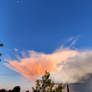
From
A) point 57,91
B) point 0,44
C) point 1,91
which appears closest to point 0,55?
point 0,44

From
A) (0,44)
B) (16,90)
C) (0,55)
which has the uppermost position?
(0,44)

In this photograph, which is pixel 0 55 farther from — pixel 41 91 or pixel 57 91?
pixel 57 91

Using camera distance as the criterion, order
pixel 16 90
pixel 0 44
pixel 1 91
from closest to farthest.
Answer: pixel 16 90, pixel 1 91, pixel 0 44

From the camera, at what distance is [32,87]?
31.7 meters

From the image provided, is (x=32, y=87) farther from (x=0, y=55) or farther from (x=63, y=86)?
(x=0, y=55)

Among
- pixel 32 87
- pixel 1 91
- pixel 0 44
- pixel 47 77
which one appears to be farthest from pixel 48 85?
pixel 0 44

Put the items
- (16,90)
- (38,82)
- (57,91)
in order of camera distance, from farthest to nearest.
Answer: (38,82)
(57,91)
(16,90)

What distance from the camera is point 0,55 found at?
27.0m

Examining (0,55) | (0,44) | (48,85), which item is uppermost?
(0,44)

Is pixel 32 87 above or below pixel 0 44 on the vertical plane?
below

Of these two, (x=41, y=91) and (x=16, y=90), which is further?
(x=41, y=91)

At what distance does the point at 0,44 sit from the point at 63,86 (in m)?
Answer: 16.0

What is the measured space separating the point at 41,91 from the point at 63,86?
4951mm

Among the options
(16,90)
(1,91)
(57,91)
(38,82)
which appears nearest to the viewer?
(16,90)
